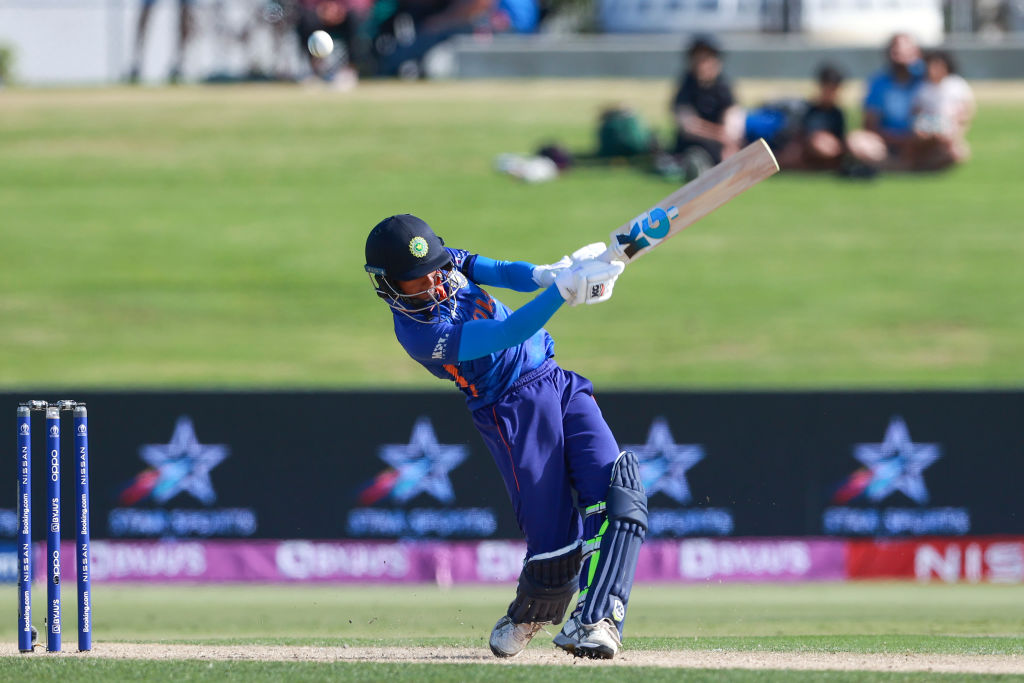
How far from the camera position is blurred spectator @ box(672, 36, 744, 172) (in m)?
14.6

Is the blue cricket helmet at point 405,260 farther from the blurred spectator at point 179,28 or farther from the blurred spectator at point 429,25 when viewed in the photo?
the blurred spectator at point 179,28

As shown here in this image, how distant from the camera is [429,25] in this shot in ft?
65.2

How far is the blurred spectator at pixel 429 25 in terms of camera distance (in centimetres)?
1967

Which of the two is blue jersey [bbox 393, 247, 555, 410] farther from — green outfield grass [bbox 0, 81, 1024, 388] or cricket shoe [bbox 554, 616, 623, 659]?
green outfield grass [bbox 0, 81, 1024, 388]

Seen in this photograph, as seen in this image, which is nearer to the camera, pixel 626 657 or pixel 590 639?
pixel 590 639

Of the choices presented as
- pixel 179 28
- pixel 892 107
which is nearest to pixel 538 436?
pixel 892 107

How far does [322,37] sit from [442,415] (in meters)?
3.04

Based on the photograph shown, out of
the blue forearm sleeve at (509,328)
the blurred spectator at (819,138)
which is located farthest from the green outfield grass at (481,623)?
the blurred spectator at (819,138)

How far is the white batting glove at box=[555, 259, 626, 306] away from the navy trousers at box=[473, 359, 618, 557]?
1.78 ft

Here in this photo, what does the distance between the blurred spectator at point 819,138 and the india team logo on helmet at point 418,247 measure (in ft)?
32.8

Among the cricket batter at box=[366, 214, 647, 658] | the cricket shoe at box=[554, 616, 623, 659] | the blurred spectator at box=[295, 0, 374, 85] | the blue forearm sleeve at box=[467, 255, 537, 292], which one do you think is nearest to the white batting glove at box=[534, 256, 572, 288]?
the cricket batter at box=[366, 214, 647, 658]

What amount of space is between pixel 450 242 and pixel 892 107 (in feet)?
15.6

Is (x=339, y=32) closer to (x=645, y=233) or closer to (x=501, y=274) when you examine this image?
(x=501, y=274)

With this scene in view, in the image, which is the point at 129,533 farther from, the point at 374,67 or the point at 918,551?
the point at 374,67
